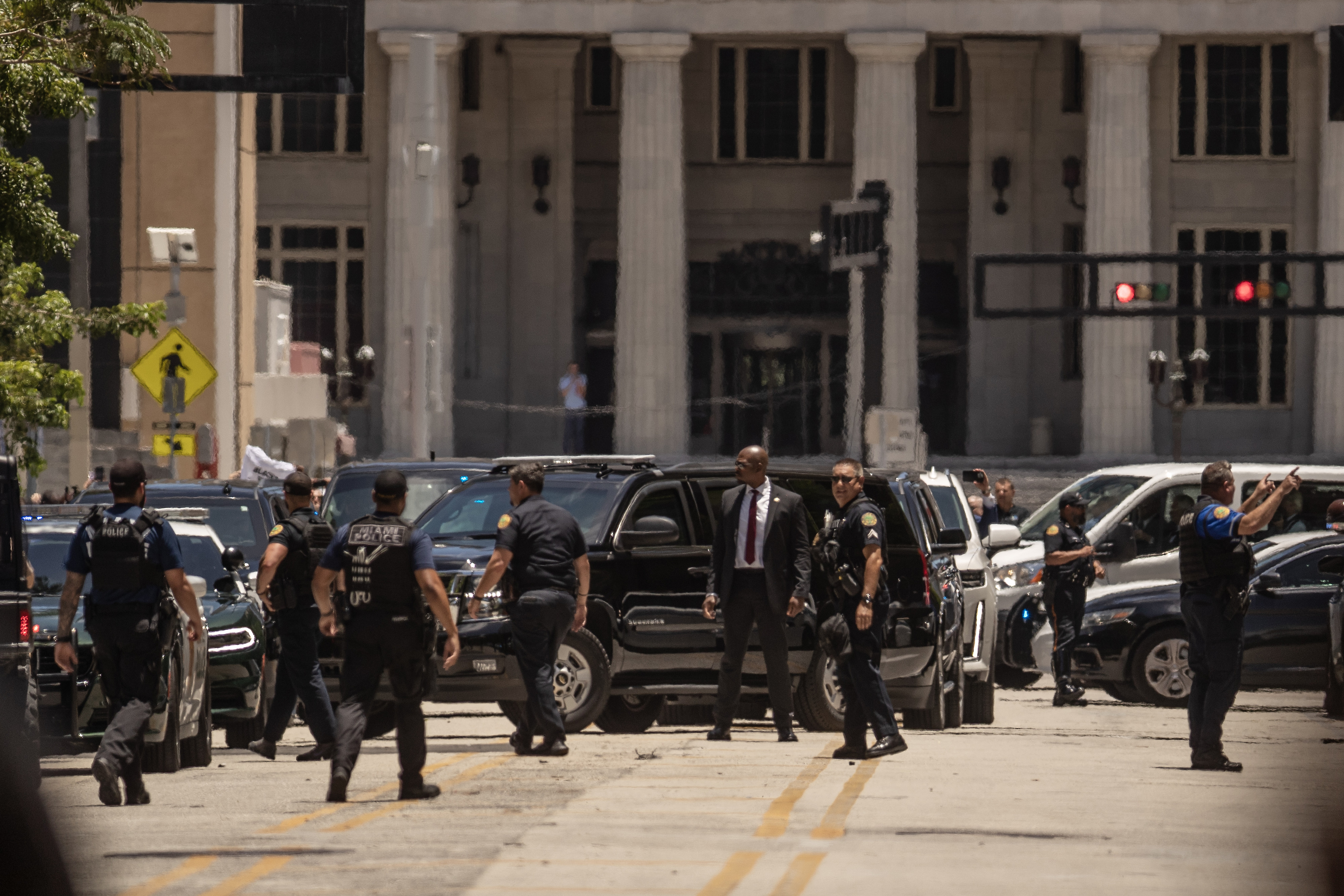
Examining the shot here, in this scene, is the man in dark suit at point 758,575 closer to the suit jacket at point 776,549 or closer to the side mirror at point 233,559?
the suit jacket at point 776,549

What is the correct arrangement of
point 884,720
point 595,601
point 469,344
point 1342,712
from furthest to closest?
point 469,344 → point 1342,712 → point 595,601 → point 884,720

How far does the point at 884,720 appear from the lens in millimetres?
16047

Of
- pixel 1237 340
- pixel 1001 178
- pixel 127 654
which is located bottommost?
pixel 127 654

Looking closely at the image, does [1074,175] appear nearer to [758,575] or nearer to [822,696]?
[822,696]

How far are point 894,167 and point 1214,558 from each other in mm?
33468

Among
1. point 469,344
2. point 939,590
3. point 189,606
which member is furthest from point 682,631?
point 469,344

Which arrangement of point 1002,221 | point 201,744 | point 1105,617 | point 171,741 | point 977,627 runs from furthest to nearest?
point 1002,221 < point 1105,617 < point 977,627 < point 201,744 < point 171,741

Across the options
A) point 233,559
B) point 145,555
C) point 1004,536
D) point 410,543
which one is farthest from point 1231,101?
point 145,555

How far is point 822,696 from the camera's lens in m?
18.2

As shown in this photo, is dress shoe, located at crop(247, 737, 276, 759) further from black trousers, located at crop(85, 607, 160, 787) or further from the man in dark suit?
black trousers, located at crop(85, 607, 160, 787)

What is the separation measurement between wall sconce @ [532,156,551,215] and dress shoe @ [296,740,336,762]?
121 ft

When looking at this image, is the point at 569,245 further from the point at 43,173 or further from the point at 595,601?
the point at 595,601

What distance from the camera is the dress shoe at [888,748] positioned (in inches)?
626

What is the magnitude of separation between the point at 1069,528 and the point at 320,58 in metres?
7.31
